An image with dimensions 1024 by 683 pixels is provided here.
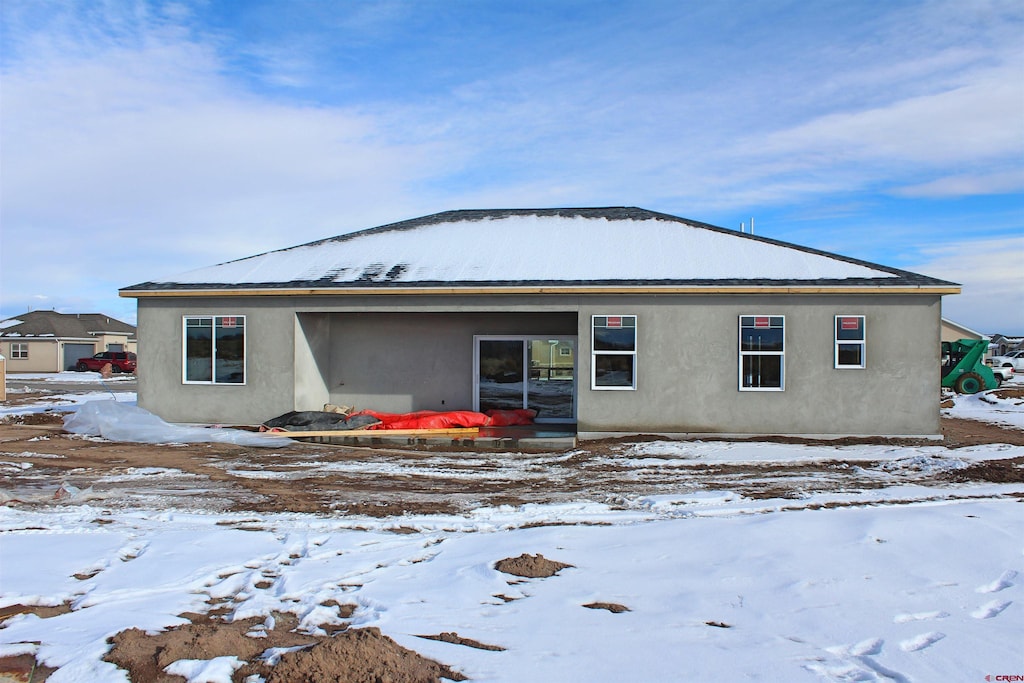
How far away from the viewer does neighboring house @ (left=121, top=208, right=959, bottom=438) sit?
14555 millimetres

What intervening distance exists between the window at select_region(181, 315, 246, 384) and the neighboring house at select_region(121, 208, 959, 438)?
32 millimetres

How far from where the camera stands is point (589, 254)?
659 inches

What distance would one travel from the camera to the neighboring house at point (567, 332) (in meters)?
14.6

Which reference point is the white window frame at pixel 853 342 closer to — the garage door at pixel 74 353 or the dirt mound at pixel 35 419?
the dirt mound at pixel 35 419

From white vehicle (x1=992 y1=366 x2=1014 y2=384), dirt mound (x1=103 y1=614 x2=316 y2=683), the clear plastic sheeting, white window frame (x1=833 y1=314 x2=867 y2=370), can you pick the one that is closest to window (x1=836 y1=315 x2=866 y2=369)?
white window frame (x1=833 y1=314 x2=867 y2=370)

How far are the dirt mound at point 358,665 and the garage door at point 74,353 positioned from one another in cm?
5750

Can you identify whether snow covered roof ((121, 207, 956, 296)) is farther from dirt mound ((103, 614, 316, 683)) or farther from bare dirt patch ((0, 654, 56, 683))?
bare dirt patch ((0, 654, 56, 683))

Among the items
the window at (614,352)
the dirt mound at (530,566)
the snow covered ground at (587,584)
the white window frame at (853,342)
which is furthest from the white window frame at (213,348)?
the white window frame at (853,342)

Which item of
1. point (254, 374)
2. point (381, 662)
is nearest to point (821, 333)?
point (254, 374)

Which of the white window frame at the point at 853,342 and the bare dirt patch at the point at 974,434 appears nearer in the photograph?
the bare dirt patch at the point at 974,434

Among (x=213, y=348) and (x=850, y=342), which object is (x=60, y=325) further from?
(x=850, y=342)

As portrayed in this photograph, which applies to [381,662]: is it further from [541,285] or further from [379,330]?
[379,330]

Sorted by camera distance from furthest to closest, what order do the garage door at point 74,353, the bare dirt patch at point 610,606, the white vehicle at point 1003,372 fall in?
the garage door at point 74,353, the white vehicle at point 1003,372, the bare dirt patch at point 610,606

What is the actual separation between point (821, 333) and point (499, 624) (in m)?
11.5
